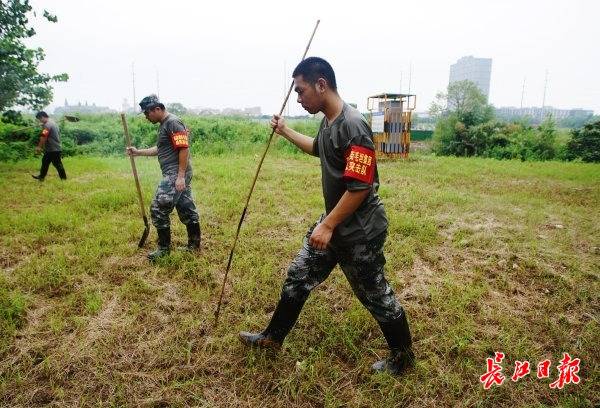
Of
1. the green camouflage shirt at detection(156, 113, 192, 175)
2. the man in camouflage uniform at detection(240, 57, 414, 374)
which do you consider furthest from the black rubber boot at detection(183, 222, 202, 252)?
the man in camouflage uniform at detection(240, 57, 414, 374)

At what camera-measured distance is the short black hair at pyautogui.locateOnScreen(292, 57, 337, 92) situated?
2359 millimetres

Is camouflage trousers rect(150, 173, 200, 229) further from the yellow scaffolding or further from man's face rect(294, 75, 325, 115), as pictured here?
the yellow scaffolding

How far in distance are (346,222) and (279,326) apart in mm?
1000

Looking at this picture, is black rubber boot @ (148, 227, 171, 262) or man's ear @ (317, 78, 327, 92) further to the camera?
black rubber boot @ (148, 227, 171, 262)

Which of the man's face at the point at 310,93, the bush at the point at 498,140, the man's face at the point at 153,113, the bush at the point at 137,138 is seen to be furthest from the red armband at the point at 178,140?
the bush at the point at 498,140

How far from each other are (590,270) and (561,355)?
6.92ft

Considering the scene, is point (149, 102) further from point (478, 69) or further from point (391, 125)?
→ point (478, 69)

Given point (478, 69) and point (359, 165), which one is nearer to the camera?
point (359, 165)

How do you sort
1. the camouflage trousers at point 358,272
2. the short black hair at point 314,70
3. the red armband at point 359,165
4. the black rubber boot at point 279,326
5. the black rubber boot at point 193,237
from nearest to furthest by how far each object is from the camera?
1. the red armband at point 359,165
2. the short black hair at point 314,70
3. the camouflage trousers at point 358,272
4. the black rubber boot at point 279,326
5. the black rubber boot at point 193,237

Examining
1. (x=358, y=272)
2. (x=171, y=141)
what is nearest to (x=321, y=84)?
(x=358, y=272)

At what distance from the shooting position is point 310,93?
240 centimetres

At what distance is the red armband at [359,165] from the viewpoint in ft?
7.22

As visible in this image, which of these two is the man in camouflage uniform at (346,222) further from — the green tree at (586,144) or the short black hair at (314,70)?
the green tree at (586,144)

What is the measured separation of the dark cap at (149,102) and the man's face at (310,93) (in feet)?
8.38
